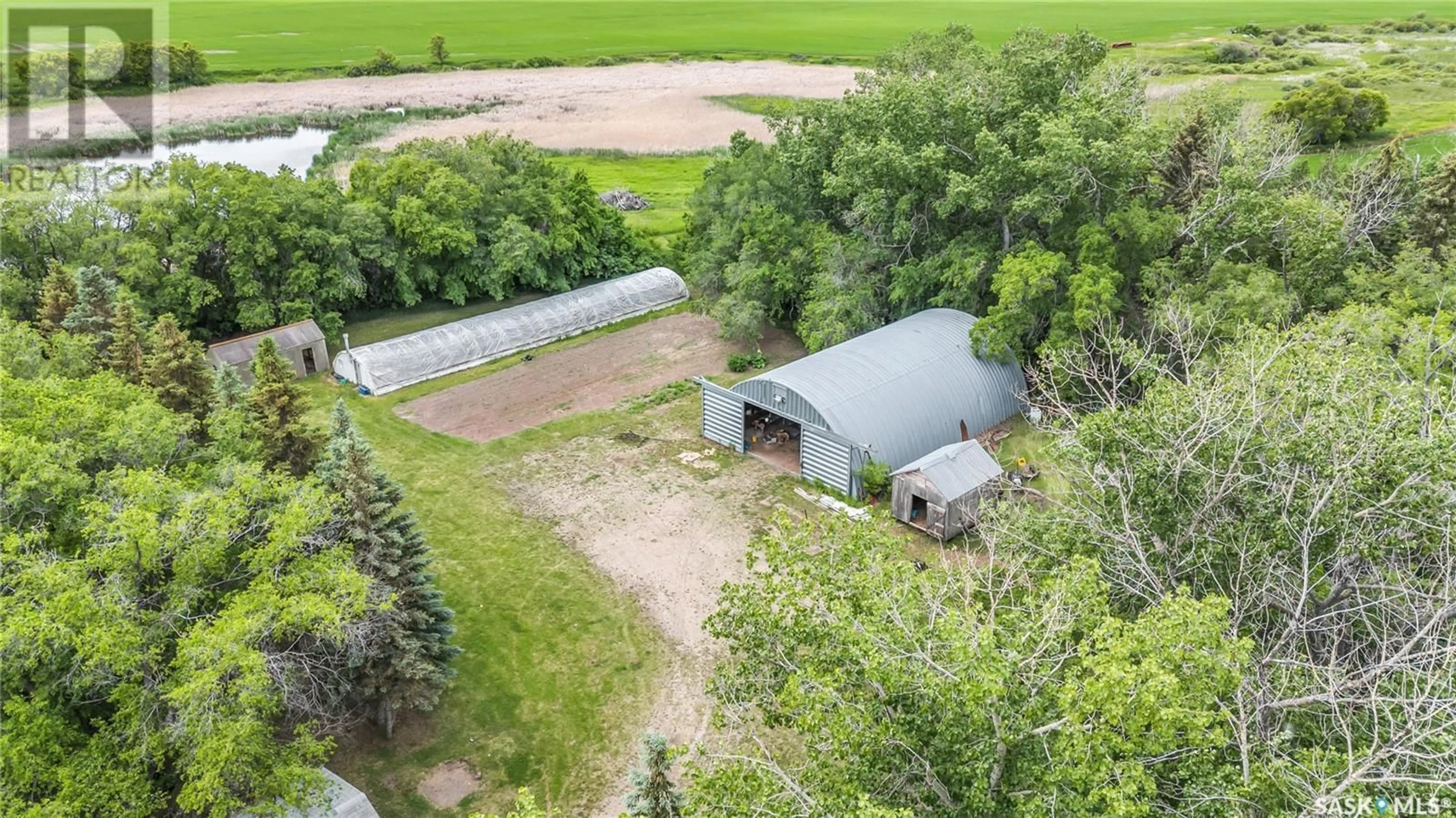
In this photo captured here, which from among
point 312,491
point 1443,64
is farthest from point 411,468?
point 1443,64

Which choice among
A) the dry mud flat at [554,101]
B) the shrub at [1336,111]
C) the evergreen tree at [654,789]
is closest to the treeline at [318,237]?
the dry mud flat at [554,101]

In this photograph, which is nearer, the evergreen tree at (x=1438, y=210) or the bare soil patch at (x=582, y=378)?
the evergreen tree at (x=1438, y=210)

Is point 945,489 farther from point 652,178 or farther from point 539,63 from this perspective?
point 539,63

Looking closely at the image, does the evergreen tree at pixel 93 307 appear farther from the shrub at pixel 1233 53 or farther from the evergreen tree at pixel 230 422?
the shrub at pixel 1233 53

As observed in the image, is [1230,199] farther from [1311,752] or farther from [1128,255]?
[1311,752]

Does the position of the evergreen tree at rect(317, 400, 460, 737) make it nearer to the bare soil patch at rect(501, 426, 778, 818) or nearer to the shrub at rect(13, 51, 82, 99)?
the bare soil patch at rect(501, 426, 778, 818)

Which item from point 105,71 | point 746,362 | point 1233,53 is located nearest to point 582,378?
point 746,362
